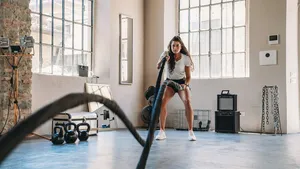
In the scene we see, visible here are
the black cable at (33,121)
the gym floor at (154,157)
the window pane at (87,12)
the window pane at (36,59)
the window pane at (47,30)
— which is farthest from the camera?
the window pane at (87,12)

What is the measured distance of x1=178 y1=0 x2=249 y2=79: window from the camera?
25.8 feet

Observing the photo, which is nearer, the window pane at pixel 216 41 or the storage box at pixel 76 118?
the storage box at pixel 76 118

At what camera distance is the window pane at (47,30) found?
6.94 m

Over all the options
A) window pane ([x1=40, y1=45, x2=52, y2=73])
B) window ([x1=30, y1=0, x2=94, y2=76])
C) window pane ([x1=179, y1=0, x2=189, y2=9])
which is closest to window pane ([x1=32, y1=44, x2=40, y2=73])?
window ([x1=30, y1=0, x2=94, y2=76])

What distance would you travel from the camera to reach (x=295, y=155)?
12.6 ft

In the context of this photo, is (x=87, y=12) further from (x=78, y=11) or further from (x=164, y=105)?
(x=164, y=105)

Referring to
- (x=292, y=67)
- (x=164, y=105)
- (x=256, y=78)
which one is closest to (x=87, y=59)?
(x=164, y=105)

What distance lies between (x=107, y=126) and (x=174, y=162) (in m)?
4.45

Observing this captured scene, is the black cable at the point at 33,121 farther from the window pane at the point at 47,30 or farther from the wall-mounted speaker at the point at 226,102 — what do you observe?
the wall-mounted speaker at the point at 226,102

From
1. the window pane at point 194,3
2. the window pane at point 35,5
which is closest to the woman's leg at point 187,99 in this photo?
the window pane at point 35,5

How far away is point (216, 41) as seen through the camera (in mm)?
8219

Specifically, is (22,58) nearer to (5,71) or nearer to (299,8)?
(5,71)

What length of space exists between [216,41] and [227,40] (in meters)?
0.27

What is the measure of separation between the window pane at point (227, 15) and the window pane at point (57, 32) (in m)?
3.49
